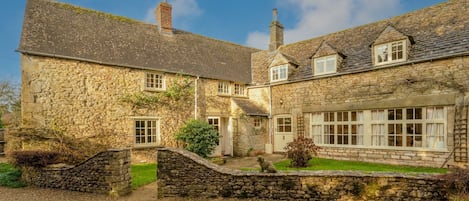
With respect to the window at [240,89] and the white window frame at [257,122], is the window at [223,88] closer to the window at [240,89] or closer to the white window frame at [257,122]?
the window at [240,89]

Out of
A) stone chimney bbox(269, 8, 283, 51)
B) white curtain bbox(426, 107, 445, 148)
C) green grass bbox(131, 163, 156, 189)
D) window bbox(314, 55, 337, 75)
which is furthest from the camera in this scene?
stone chimney bbox(269, 8, 283, 51)

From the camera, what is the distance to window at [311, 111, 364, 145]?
12.5 m

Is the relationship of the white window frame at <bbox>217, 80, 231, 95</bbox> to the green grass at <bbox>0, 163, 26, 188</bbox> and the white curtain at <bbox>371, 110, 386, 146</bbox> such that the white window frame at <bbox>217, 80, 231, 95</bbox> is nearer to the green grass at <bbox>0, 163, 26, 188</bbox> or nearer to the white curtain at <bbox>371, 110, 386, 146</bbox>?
the white curtain at <bbox>371, 110, 386, 146</bbox>

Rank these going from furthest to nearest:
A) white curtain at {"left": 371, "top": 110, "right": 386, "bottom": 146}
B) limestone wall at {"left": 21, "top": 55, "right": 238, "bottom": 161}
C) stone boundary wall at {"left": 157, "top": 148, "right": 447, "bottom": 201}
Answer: white curtain at {"left": 371, "top": 110, "right": 386, "bottom": 146} < limestone wall at {"left": 21, "top": 55, "right": 238, "bottom": 161} < stone boundary wall at {"left": 157, "top": 148, "right": 447, "bottom": 201}

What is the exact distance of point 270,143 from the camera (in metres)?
16.1

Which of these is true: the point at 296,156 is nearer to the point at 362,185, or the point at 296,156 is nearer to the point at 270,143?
the point at 362,185

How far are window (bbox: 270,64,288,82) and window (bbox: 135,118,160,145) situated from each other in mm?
7755

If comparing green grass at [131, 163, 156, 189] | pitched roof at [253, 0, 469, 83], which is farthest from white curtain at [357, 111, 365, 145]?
green grass at [131, 163, 156, 189]

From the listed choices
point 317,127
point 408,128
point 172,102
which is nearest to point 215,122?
point 172,102

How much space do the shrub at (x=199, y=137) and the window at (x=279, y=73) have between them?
18.5 feet

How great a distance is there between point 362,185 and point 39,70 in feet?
43.0

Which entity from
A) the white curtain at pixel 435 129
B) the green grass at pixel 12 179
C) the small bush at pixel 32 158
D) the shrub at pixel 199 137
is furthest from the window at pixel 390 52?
the green grass at pixel 12 179

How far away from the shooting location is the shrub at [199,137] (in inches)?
508

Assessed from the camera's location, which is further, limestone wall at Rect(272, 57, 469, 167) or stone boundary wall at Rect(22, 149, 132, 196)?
limestone wall at Rect(272, 57, 469, 167)
